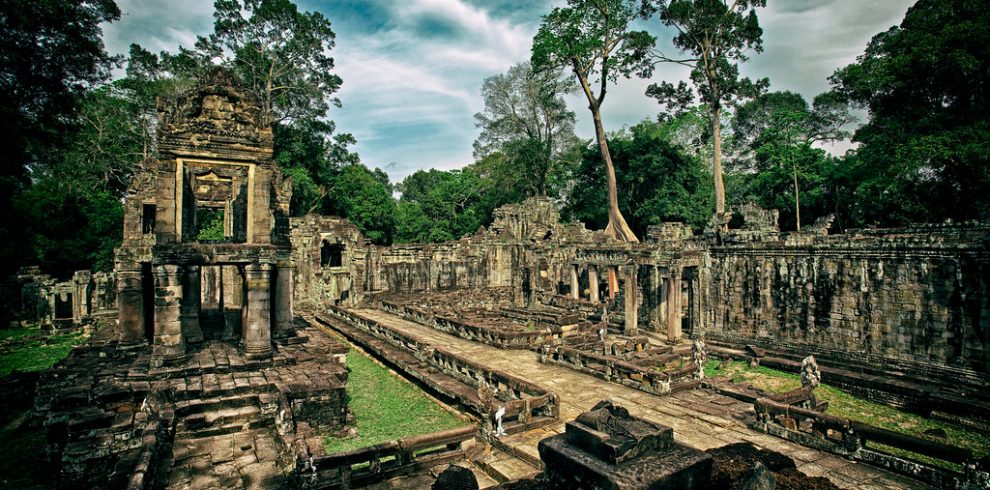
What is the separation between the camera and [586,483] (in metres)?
4.01

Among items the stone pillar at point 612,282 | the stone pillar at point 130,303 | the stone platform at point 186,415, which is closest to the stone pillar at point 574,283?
the stone pillar at point 612,282

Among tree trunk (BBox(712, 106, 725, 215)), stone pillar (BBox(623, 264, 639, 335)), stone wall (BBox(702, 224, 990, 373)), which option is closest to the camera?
stone wall (BBox(702, 224, 990, 373))

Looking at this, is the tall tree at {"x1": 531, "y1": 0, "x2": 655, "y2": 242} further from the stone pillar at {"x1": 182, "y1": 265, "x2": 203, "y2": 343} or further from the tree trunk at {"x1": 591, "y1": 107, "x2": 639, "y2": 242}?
the stone pillar at {"x1": 182, "y1": 265, "x2": 203, "y2": 343}

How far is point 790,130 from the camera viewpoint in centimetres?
4238

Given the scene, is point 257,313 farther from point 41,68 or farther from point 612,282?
point 612,282

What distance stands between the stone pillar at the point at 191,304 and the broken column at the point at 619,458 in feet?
43.6

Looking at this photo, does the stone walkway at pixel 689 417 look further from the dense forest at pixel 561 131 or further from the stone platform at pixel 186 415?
the dense forest at pixel 561 131

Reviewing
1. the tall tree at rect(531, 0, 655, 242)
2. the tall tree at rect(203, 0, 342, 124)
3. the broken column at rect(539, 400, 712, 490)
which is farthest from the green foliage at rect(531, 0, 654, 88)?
the broken column at rect(539, 400, 712, 490)

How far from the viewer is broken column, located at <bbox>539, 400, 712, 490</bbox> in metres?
3.83

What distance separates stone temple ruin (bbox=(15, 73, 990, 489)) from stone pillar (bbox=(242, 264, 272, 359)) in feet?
0.17

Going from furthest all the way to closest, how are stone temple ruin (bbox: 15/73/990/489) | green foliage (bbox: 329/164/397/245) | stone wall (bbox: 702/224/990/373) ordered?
green foliage (bbox: 329/164/397/245), stone wall (bbox: 702/224/990/373), stone temple ruin (bbox: 15/73/990/489)

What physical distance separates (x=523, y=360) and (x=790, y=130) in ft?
124

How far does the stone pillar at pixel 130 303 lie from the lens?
13.6 metres

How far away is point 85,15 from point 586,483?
1811 centimetres
